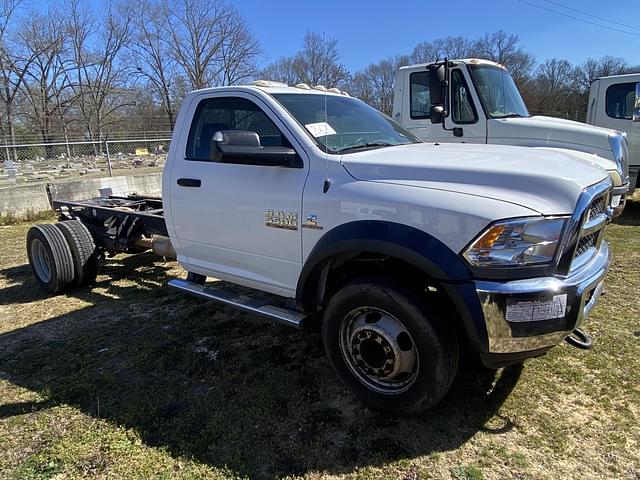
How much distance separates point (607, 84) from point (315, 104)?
8522 millimetres

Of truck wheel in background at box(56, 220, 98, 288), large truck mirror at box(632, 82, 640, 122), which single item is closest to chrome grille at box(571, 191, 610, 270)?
truck wheel in background at box(56, 220, 98, 288)

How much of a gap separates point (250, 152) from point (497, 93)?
5.23 m

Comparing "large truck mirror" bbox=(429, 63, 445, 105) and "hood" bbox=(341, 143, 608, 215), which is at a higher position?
"large truck mirror" bbox=(429, 63, 445, 105)

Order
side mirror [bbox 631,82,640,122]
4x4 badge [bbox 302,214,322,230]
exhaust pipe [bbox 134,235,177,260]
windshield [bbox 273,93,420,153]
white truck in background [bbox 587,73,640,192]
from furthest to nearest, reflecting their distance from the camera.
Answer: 1. white truck in background [bbox 587,73,640,192]
2. side mirror [bbox 631,82,640,122]
3. exhaust pipe [bbox 134,235,177,260]
4. windshield [bbox 273,93,420,153]
5. 4x4 badge [bbox 302,214,322,230]

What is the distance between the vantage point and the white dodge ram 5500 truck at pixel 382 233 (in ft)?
7.52

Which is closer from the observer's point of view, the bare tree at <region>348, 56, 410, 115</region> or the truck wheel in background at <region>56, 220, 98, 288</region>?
the truck wheel in background at <region>56, 220, 98, 288</region>

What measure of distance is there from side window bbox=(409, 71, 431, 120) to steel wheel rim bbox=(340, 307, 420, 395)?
5208 millimetres

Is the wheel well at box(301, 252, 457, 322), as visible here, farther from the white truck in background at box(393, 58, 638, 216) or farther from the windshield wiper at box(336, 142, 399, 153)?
the white truck in background at box(393, 58, 638, 216)

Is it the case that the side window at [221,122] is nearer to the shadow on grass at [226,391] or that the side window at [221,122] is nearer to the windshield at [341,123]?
the windshield at [341,123]

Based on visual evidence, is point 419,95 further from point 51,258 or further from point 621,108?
point 51,258

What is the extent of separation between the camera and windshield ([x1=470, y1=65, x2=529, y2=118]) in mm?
6559

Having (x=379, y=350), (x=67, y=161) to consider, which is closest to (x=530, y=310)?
(x=379, y=350)

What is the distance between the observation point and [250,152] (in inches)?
116

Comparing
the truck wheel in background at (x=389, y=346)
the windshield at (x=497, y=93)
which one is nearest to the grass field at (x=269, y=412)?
the truck wheel in background at (x=389, y=346)
